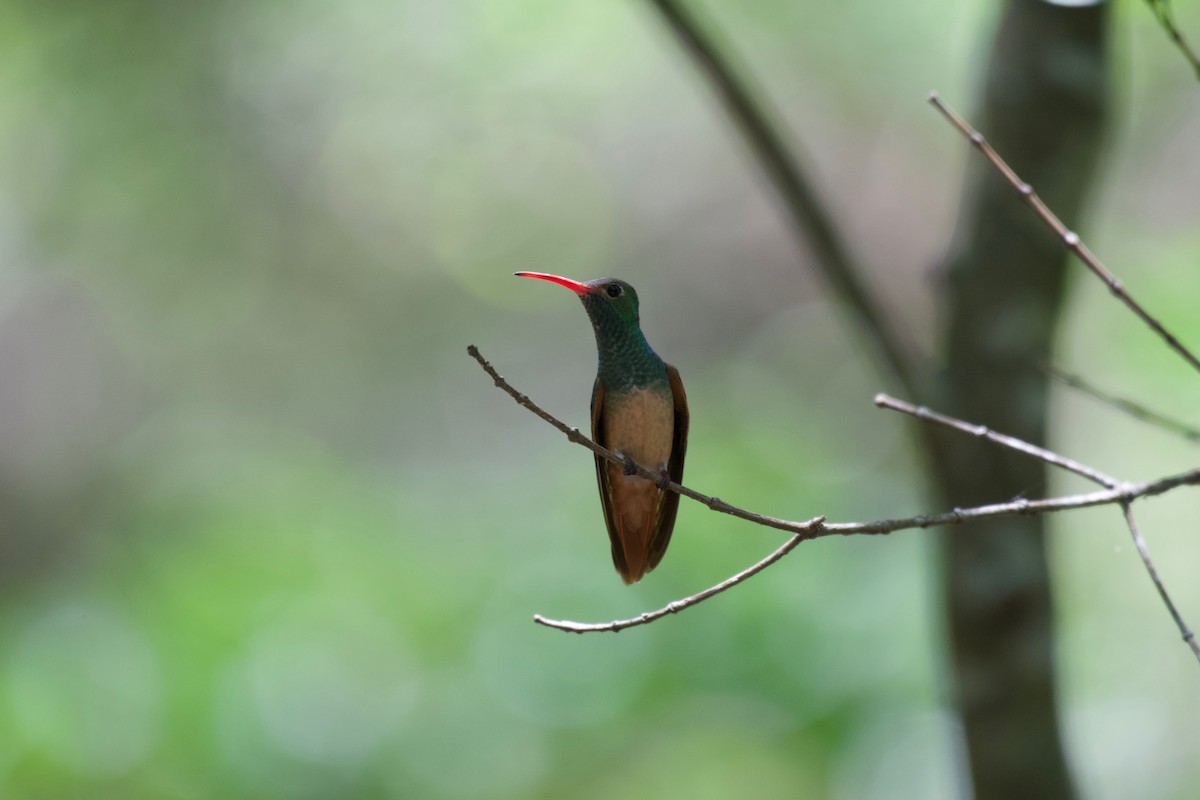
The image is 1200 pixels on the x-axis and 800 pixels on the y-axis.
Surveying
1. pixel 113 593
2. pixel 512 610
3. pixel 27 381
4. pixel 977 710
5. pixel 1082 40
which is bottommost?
pixel 27 381

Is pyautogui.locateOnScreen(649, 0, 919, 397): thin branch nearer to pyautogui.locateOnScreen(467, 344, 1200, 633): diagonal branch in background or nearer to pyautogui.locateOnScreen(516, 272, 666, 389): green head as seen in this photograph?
pyautogui.locateOnScreen(516, 272, 666, 389): green head

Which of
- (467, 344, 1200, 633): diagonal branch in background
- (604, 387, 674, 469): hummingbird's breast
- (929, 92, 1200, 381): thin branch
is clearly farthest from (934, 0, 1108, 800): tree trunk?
(467, 344, 1200, 633): diagonal branch in background

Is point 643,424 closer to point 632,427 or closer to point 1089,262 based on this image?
point 632,427

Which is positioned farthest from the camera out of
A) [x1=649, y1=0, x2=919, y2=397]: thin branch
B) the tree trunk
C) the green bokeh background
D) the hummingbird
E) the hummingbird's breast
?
the green bokeh background

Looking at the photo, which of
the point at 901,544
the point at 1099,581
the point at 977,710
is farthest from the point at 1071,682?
the point at 977,710

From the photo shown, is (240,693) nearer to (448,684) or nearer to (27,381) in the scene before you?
(448,684)

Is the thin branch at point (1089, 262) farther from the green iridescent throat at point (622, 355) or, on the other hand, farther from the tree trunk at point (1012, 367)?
the tree trunk at point (1012, 367)

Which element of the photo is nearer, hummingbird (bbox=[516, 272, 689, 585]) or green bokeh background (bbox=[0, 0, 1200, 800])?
hummingbird (bbox=[516, 272, 689, 585])

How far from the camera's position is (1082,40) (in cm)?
370

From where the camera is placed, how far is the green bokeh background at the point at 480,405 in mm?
6047

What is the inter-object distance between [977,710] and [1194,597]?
2.96 meters

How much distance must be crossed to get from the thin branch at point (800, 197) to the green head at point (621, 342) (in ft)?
4.88

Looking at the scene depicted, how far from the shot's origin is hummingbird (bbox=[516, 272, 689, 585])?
233 centimetres

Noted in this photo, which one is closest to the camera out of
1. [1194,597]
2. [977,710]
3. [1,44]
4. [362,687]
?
[977,710]
